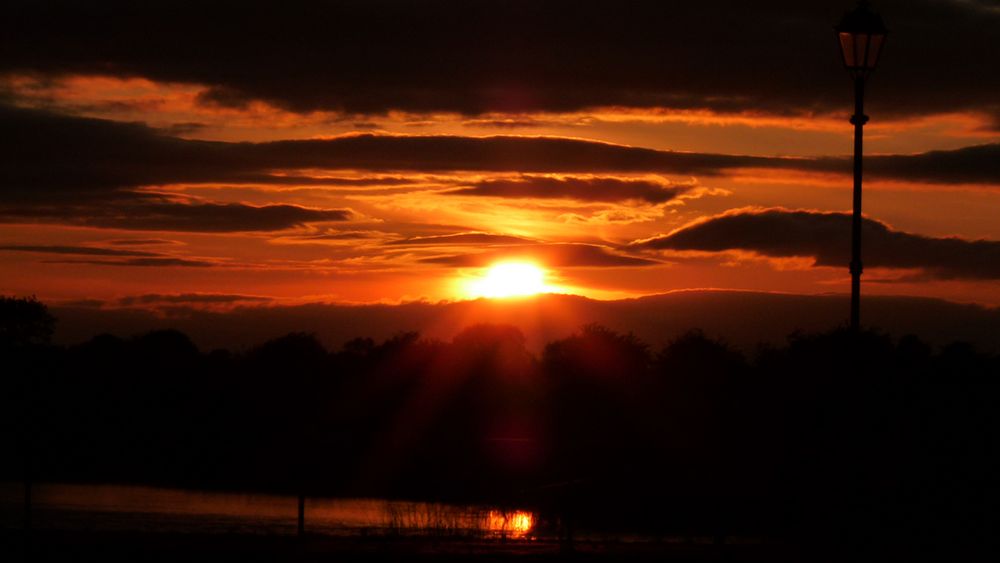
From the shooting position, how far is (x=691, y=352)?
7894 centimetres

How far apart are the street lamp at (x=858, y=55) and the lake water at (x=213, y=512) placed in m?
16.7

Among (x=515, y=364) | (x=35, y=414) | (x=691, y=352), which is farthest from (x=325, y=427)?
(x=515, y=364)

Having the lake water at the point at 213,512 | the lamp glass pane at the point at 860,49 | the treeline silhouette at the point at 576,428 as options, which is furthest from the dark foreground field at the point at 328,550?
the lake water at the point at 213,512

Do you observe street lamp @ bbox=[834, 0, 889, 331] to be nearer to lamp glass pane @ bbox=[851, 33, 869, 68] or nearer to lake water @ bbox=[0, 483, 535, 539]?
lamp glass pane @ bbox=[851, 33, 869, 68]

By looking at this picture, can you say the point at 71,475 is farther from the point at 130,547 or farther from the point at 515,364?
the point at 130,547

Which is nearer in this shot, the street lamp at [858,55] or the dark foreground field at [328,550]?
the street lamp at [858,55]

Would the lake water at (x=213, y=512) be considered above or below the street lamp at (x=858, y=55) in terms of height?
below

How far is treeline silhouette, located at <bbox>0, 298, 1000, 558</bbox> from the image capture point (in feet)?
67.6

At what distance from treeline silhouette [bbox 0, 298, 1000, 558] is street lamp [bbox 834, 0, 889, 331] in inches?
66.3

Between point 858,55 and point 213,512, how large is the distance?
3522cm

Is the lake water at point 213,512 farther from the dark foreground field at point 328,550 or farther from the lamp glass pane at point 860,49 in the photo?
the lamp glass pane at point 860,49

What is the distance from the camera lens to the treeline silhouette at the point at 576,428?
20.6m

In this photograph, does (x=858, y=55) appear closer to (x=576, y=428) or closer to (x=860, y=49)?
(x=860, y=49)

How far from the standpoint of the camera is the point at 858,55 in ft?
55.0
